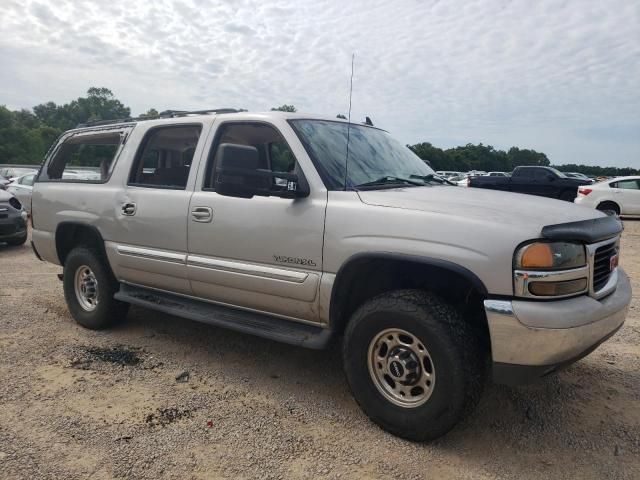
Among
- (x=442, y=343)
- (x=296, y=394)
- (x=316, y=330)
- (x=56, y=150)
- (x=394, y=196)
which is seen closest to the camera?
(x=442, y=343)

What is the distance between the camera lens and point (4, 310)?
17.9 feet

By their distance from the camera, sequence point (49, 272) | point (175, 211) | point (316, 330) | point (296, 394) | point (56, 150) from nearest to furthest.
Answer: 1. point (316, 330)
2. point (296, 394)
3. point (175, 211)
4. point (56, 150)
5. point (49, 272)

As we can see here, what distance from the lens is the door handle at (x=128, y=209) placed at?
169 inches

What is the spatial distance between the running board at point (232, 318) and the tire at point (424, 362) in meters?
0.30

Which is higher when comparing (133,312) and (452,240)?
(452,240)

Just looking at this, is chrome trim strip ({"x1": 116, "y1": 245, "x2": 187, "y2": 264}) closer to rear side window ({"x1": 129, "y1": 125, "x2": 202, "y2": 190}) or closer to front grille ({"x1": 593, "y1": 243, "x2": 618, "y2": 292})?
rear side window ({"x1": 129, "y1": 125, "x2": 202, "y2": 190})

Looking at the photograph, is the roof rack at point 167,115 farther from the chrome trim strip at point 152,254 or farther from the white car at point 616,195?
the white car at point 616,195

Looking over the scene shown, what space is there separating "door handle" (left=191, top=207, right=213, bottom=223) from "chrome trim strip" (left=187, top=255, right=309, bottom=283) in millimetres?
281

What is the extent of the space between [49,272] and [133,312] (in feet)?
9.89

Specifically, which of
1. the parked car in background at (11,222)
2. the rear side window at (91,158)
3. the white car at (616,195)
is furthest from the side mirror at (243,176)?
the white car at (616,195)

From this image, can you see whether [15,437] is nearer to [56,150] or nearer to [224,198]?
[224,198]

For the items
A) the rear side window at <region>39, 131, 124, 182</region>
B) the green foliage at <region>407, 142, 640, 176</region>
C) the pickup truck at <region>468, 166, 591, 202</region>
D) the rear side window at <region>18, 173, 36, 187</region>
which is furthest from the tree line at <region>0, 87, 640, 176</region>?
the rear side window at <region>39, 131, 124, 182</region>

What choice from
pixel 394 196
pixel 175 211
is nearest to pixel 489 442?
pixel 394 196

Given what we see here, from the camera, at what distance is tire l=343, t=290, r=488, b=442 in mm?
2723
